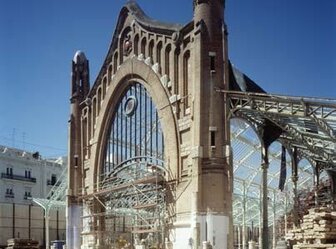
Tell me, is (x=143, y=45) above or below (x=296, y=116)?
above

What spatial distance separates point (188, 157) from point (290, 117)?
8.03m

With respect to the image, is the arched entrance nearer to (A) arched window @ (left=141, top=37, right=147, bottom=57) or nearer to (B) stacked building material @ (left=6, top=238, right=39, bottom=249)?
(A) arched window @ (left=141, top=37, right=147, bottom=57)

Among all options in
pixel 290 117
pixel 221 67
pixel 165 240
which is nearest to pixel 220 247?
pixel 165 240

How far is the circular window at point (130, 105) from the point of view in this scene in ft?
151

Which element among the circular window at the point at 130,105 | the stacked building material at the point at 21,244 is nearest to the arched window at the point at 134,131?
the circular window at the point at 130,105

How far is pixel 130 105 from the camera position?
153 ft

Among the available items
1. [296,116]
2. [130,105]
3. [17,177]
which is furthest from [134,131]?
[17,177]

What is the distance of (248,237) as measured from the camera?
6888 cm

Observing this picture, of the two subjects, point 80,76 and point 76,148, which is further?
point 80,76

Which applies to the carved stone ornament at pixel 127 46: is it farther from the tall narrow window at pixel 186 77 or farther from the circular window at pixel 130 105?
the tall narrow window at pixel 186 77

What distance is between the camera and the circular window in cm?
4600

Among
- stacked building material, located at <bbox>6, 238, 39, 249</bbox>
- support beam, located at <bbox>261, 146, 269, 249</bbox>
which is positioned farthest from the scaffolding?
stacked building material, located at <bbox>6, 238, 39, 249</bbox>

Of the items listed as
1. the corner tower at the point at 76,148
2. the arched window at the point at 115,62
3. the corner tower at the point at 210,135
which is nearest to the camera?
the corner tower at the point at 210,135

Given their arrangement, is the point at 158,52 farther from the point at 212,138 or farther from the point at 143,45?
the point at 212,138
